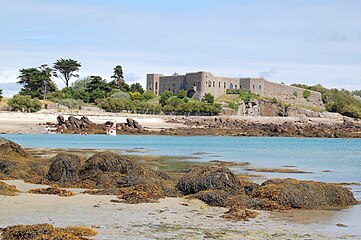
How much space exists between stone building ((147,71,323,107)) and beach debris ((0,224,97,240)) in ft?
332

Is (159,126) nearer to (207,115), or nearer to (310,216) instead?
(207,115)

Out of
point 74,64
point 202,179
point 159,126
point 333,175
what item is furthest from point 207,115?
point 202,179

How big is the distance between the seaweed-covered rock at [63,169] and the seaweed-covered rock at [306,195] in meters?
5.15

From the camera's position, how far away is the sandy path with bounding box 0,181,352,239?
8.89 m

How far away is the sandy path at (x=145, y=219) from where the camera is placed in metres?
8.89

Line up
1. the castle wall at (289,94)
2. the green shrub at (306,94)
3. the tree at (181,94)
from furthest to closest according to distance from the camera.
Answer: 1. the green shrub at (306,94)
2. the castle wall at (289,94)
3. the tree at (181,94)

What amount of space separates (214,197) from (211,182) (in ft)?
3.26

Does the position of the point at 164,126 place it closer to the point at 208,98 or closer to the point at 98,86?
the point at 98,86

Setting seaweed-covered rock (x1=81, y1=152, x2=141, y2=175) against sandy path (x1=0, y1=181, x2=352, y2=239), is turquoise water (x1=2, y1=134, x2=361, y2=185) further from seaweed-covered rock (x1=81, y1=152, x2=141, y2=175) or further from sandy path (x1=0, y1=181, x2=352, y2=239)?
sandy path (x1=0, y1=181, x2=352, y2=239)

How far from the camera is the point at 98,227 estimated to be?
9039mm

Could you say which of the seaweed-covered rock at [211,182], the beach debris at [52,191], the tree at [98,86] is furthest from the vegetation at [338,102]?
the beach debris at [52,191]

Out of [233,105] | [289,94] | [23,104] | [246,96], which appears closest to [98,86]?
[233,105]

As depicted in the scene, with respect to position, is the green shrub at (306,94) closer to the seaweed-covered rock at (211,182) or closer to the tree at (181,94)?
the tree at (181,94)

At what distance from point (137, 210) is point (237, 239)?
2.91m
